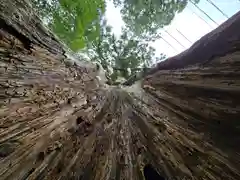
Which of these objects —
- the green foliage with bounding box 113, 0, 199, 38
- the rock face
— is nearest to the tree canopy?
the green foliage with bounding box 113, 0, 199, 38

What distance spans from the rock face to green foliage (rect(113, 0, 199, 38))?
15.8ft

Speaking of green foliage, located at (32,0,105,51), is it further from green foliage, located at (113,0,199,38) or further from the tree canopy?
green foliage, located at (113,0,199,38)

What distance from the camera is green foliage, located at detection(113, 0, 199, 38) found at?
19.4ft

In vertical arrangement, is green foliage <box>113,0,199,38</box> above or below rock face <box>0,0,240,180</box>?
above

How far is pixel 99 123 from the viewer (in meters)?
1.15

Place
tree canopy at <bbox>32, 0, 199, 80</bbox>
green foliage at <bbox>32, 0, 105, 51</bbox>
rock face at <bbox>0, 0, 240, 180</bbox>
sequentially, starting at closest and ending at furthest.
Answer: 1. rock face at <bbox>0, 0, 240, 180</bbox>
2. green foliage at <bbox>32, 0, 105, 51</bbox>
3. tree canopy at <bbox>32, 0, 199, 80</bbox>

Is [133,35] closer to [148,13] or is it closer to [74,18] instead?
[148,13]

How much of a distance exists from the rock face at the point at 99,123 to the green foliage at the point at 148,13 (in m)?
4.82

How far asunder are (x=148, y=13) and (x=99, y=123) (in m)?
5.28

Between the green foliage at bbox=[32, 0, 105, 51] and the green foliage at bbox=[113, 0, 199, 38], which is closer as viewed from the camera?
the green foliage at bbox=[32, 0, 105, 51]

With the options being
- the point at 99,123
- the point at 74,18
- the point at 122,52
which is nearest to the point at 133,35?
the point at 122,52

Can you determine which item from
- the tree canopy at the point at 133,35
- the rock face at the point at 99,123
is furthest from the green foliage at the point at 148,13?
the rock face at the point at 99,123

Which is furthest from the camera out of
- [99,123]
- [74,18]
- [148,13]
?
[148,13]

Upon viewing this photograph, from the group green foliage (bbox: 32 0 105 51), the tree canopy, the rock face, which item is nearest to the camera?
the rock face
